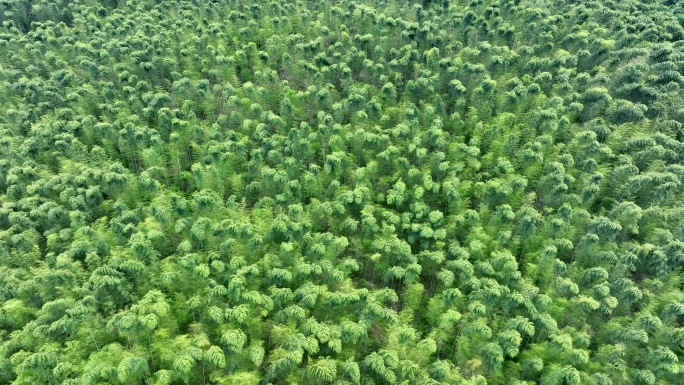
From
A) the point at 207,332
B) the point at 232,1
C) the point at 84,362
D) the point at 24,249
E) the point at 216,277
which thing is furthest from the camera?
the point at 232,1

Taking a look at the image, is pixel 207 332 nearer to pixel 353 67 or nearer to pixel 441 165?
pixel 441 165

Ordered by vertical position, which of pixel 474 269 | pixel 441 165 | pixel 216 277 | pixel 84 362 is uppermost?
pixel 441 165

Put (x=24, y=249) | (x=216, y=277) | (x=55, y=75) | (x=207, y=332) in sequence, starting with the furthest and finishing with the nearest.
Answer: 1. (x=55, y=75)
2. (x=24, y=249)
3. (x=216, y=277)
4. (x=207, y=332)

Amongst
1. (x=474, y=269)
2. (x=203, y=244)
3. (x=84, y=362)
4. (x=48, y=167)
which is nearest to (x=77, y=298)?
(x=84, y=362)

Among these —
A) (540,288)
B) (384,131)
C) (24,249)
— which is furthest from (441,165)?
(24,249)

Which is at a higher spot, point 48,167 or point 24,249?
point 48,167

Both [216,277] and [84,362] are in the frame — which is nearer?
[84,362]

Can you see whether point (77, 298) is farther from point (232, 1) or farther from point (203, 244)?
point (232, 1)
